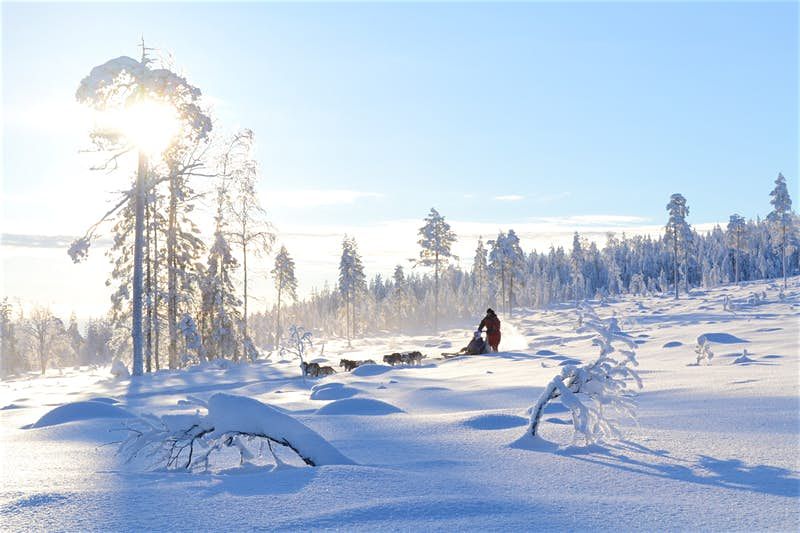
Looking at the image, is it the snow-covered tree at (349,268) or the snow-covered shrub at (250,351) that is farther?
the snow-covered tree at (349,268)

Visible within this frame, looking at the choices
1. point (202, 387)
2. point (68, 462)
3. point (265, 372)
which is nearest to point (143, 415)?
point (68, 462)

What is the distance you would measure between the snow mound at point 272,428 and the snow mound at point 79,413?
3.77 metres

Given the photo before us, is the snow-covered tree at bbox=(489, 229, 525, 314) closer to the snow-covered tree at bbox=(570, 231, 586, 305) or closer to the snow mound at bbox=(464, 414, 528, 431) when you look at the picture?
the snow-covered tree at bbox=(570, 231, 586, 305)

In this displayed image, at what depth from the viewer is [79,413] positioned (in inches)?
274

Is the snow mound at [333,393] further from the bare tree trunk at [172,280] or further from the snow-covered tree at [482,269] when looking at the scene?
the snow-covered tree at [482,269]

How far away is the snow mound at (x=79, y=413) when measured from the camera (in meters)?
6.82

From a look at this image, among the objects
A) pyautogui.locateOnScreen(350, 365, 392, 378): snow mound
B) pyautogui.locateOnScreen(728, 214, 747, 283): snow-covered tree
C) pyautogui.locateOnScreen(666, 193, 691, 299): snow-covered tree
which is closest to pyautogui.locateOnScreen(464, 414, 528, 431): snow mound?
pyautogui.locateOnScreen(350, 365, 392, 378): snow mound

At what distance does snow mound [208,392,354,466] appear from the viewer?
398 centimetres

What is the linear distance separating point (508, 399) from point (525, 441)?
10.7 ft

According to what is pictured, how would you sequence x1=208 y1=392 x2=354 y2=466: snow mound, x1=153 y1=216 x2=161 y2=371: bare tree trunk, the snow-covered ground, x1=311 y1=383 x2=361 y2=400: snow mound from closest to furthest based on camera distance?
the snow-covered ground
x1=208 y1=392 x2=354 y2=466: snow mound
x1=311 y1=383 x2=361 y2=400: snow mound
x1=153 y1=216 x2=161 y2=371: bare tree trunk

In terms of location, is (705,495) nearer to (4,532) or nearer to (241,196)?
(4,532)

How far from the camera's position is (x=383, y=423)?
19.9ft

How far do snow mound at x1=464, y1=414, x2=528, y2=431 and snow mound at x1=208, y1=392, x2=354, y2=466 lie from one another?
1.84 metres

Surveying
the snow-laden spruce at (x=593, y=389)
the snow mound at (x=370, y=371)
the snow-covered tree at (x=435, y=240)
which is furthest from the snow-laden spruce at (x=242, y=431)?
the snow-covered tree at (x=435, y=240)
